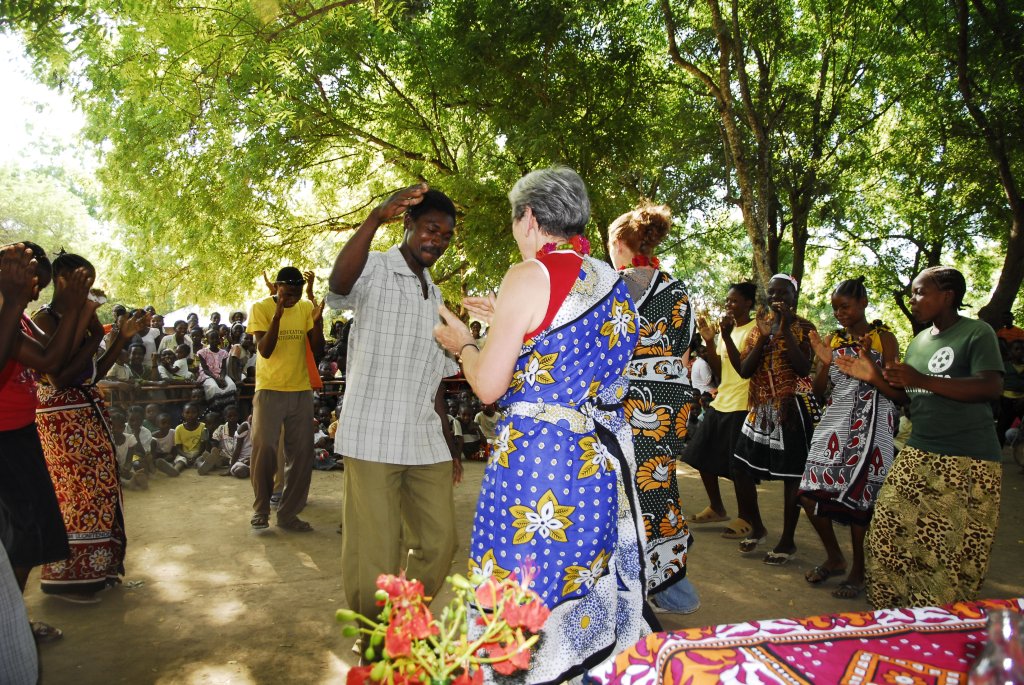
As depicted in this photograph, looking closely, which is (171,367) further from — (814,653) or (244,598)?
(814,653)

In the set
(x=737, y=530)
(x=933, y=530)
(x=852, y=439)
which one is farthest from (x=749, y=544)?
(x=933, y=530)

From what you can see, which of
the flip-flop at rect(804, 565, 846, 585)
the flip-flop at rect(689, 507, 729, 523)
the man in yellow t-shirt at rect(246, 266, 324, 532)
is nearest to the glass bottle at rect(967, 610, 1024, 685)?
the flip-flop at rect(804, 565, 846, 585)

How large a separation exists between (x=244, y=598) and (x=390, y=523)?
1.71 metres

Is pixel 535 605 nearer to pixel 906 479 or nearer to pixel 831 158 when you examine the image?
pixel 906 479

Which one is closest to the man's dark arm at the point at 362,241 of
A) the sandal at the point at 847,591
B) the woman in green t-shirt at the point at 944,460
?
the woman in green t-shirt at the point at 944,460

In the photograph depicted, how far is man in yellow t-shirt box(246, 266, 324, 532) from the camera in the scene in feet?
19.8

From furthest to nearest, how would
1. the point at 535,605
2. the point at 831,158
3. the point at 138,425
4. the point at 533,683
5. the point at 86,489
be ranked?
1. the point at 831,158
2. the point at 138,425
3. the point at 86,489
4. the point at 533,683
5. the point at 535,605

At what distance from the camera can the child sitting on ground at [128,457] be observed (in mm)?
7787

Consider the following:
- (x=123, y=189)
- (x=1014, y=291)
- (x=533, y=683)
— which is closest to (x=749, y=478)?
(x=533, y=683)

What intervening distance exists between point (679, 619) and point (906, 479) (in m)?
1.46

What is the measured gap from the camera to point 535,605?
141cm

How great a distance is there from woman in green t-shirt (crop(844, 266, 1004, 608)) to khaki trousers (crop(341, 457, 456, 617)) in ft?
7.06

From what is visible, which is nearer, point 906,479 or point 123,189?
point 906,479

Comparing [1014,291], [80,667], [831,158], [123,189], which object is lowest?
[80,667]
